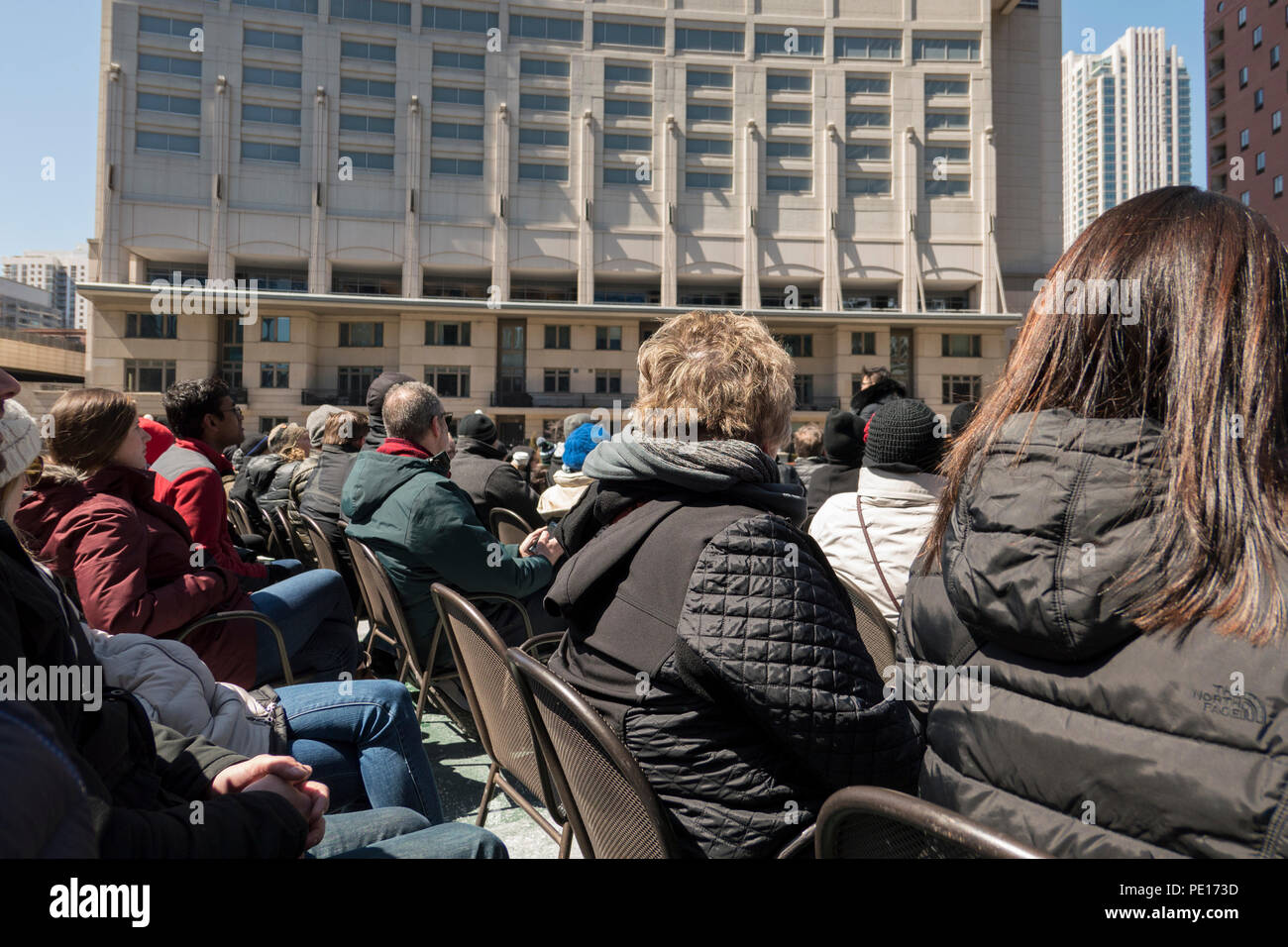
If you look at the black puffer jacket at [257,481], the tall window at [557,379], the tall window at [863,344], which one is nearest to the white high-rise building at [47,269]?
the tall window at [557,379]

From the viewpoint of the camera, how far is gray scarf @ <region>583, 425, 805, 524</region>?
1615 mm

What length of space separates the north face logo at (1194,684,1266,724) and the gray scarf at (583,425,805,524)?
82 cm

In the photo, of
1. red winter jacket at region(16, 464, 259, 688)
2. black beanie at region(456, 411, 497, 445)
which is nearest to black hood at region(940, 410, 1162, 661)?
red winter jacket at region(16, 464, 259, 688)

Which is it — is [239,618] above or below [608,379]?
below

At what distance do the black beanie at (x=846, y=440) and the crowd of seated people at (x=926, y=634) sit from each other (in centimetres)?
343

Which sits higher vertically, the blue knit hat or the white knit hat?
the blue knit hat

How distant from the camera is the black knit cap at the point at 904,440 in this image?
9.77 ft

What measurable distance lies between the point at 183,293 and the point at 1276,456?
4491 centimetres

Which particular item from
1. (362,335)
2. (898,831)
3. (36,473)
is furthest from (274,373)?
(898,831)

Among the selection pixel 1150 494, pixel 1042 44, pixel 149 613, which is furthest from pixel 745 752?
pixel 1042 44

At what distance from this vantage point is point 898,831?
1.09 m

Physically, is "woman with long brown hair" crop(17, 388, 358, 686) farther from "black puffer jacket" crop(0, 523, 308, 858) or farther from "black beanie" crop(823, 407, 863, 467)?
"black beanie" crop(823, 407, 863, 467)

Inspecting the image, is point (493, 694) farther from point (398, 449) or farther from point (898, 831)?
point (398, 449)

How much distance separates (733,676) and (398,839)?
85 cm
